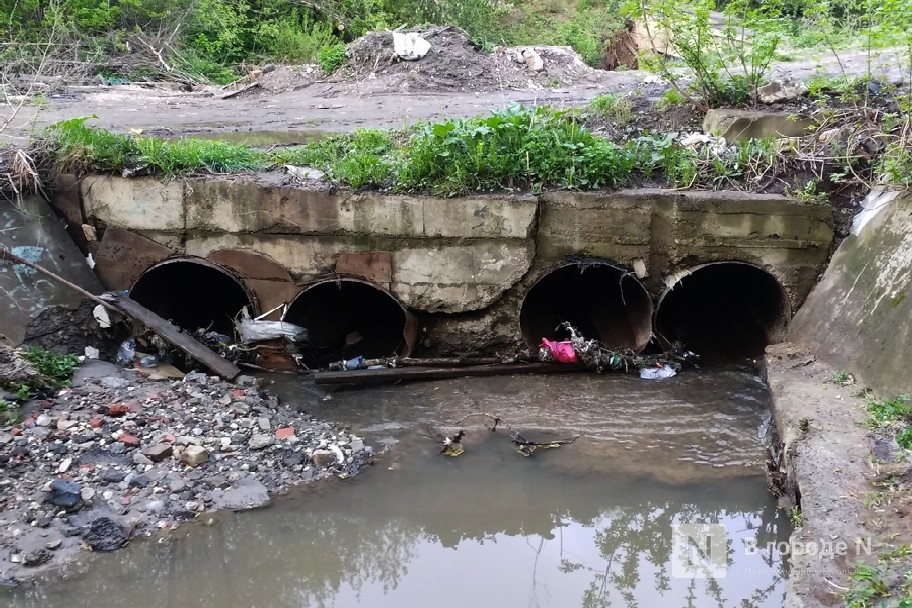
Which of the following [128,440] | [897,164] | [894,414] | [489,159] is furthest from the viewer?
[489,159]

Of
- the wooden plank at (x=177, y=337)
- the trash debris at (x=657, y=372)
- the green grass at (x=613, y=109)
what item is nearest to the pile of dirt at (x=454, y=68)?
the green grass at (x=613, y=109)

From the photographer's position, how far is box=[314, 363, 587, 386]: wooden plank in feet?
19.5

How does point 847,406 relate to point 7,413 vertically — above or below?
above

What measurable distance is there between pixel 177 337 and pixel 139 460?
1691 millimetres

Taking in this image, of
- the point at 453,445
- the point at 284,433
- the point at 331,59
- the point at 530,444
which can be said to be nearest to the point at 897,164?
the point at 530,444

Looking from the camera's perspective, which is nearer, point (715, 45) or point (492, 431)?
point (492, 431)

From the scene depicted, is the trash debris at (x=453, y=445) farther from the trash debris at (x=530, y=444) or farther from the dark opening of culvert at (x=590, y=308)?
the dark opening of culvert at (x=590, y=308)

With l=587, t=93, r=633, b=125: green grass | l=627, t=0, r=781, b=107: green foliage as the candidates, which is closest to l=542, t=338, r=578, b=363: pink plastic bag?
l=587, t=93, r=633, b=125: green grass

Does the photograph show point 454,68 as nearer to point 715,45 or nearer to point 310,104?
point 310,104

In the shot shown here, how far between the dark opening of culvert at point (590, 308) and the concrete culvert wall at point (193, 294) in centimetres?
259

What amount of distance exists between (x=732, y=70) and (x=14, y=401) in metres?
7.09

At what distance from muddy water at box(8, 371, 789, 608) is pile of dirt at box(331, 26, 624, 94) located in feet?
24.5

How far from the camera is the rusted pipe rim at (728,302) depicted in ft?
20.3

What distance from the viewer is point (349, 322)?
7.35 metres
